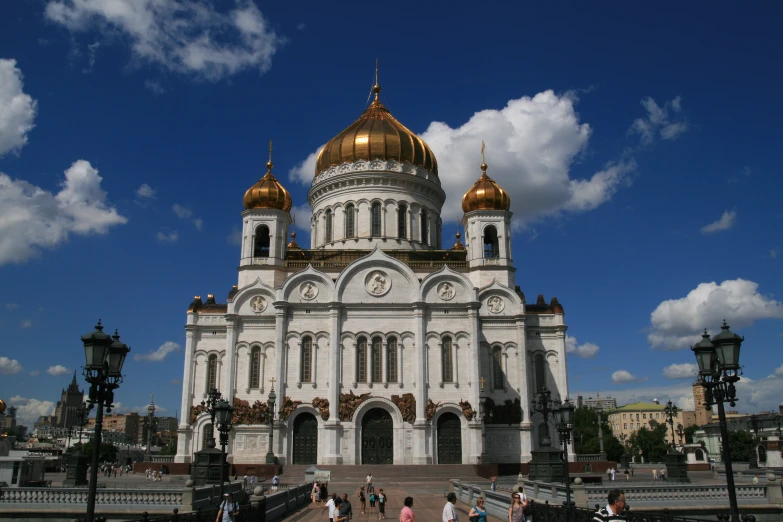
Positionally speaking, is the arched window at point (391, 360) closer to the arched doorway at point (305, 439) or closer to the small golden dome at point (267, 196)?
the arched doorway at point (305, 439)

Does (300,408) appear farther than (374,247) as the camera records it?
No

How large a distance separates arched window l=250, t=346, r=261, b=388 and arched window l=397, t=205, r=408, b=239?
12037mm

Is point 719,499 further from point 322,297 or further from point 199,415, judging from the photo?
point 199,415

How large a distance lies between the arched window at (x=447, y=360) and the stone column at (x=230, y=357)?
38.9 feet

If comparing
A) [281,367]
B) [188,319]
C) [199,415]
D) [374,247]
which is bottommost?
[199,415]

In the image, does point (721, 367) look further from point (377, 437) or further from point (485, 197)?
point (485, 197)

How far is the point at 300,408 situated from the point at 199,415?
20.5 ft

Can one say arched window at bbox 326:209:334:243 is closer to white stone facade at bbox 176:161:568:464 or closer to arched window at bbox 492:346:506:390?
white stone facade at bbox 176:161:568:464

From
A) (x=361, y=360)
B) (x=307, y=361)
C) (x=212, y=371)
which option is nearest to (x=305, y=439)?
(x=307, y=361)

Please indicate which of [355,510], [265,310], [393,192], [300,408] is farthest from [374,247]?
[355,510]

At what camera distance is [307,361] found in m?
38.8

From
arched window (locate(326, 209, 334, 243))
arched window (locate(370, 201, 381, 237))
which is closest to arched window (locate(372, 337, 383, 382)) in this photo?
arched window (locate(370, 201, 381, 237))

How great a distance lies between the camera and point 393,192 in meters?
45.7

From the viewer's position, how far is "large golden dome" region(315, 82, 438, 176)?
151ft
